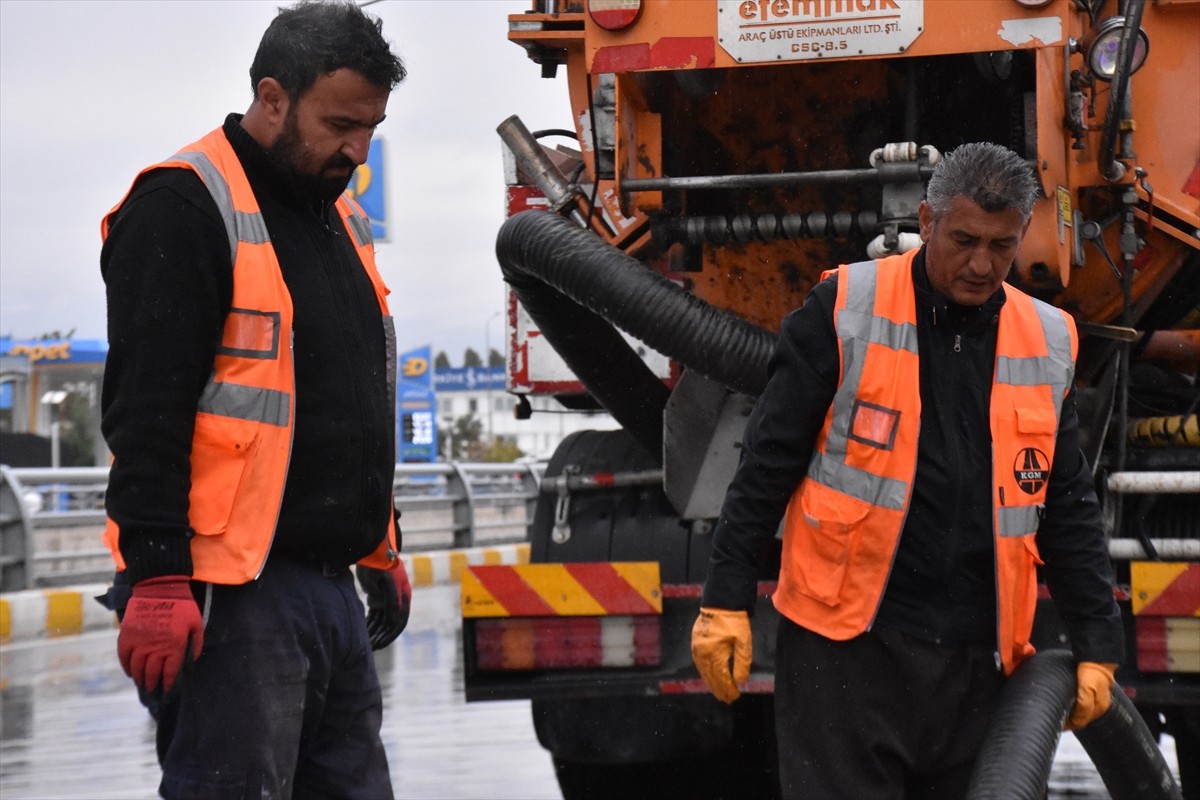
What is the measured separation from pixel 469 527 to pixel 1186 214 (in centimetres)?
1413

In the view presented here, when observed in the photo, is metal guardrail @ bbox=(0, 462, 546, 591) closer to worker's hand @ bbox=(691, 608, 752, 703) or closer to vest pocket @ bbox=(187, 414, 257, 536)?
worker's hand @ bbox=(691, 608, 752, 703)

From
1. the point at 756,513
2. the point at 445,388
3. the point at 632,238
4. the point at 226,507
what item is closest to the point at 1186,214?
the point at 632,238

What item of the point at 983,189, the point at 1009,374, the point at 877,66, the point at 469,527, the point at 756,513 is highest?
the point at 877,66

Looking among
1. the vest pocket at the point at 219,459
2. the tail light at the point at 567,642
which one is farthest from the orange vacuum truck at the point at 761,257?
the vest pocket at the point at 219,459

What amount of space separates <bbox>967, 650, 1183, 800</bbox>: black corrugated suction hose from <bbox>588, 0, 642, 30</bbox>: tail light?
2168 mm

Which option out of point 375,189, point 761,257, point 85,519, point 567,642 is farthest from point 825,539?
point 375,189

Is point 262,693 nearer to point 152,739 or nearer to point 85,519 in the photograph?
point 152,739

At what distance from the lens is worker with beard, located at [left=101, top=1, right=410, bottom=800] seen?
2834 millimetres

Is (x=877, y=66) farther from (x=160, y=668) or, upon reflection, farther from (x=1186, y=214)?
(x=160, y=668)

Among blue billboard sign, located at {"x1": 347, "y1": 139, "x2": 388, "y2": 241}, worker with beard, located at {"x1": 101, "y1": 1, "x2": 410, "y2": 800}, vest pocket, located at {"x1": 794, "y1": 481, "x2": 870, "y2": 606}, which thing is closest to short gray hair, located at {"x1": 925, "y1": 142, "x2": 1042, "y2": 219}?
vest pocket, located at {"x1": 794, "y1": 481, "x2": 870, "y2": 606}

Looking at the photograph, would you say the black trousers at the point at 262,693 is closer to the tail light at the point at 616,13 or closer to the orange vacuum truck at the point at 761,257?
the orange vacuum truck at the point at 761,257

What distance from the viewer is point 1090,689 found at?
347 centimetres

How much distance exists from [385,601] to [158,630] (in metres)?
0.90

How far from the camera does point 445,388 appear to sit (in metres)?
91.3
